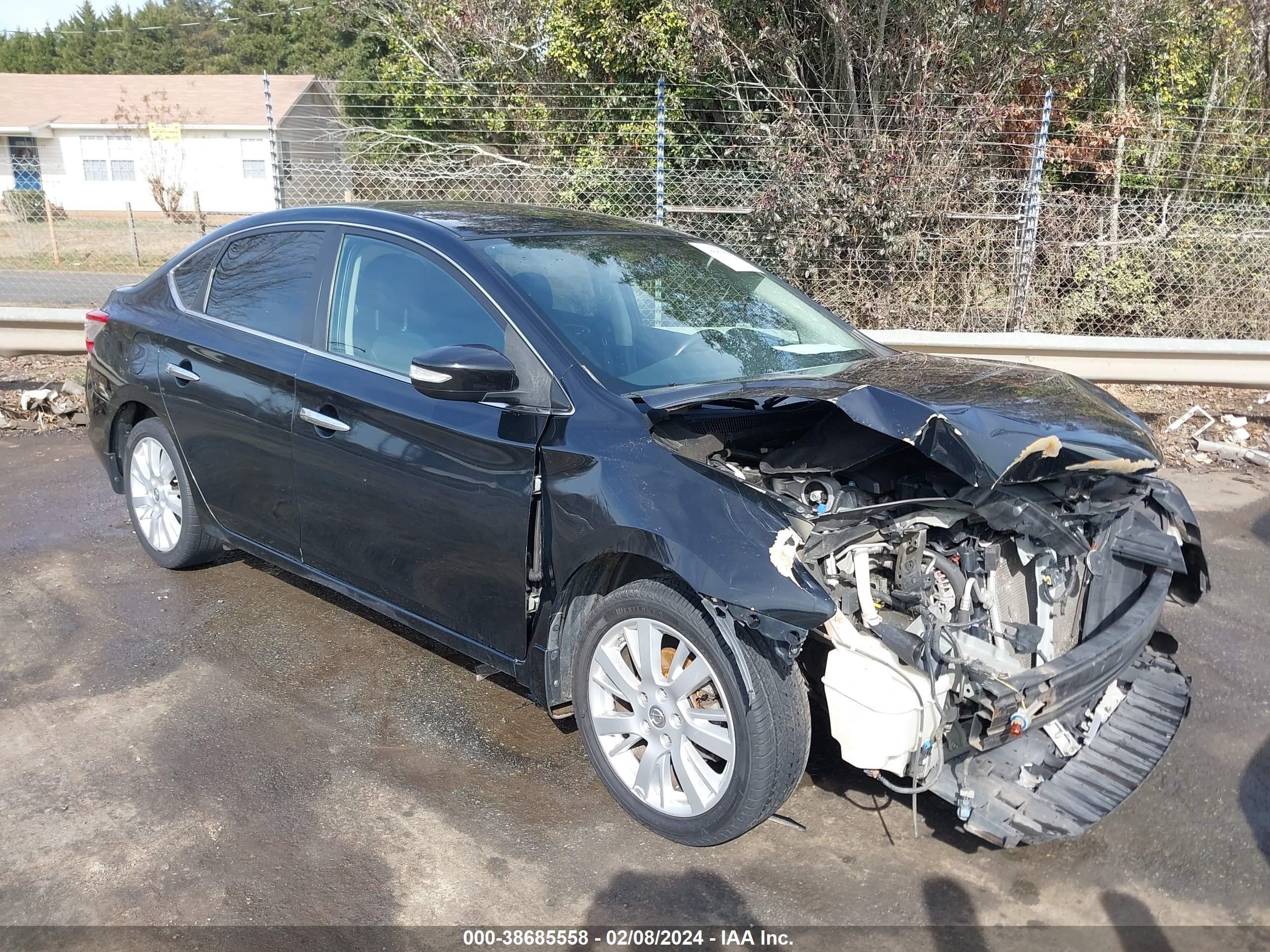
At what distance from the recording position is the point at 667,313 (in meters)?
3.80

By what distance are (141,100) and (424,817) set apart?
39.2 meters

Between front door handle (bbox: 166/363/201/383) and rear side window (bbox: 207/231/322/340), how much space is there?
26 cm

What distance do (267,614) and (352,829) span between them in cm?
177

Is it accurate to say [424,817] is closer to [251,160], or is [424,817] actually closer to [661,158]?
[661,158]

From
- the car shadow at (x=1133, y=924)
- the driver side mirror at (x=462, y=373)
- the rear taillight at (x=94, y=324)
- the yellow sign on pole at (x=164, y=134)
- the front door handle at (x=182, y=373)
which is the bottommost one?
the car shadow at (x=1133, y=924)

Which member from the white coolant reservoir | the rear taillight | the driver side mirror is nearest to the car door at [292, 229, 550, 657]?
the driver side mirror

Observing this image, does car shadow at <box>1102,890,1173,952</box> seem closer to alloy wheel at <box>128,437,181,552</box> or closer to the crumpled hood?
the crumpled hood

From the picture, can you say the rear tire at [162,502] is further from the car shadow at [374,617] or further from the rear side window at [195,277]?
the rear side window at [195,277]

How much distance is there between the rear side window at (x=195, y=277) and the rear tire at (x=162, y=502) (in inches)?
22.9

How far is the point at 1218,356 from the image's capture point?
722 centimetres

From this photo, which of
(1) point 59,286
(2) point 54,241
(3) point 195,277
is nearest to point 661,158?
(3) point 195,277

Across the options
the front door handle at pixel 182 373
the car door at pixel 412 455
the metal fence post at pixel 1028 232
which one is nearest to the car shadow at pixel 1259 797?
the car door at pixel 412 455

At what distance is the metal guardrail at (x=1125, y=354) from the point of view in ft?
23.6

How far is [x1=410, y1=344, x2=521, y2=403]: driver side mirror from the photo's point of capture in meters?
3.12
